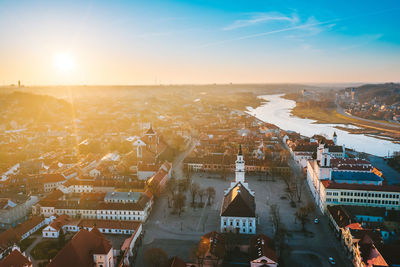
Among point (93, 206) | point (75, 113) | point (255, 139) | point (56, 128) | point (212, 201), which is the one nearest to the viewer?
point (93, 206)

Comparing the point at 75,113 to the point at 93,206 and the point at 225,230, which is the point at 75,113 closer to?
the point at 93,206

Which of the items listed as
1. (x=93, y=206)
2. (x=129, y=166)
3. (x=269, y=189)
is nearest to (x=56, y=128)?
(x=129, y=166)

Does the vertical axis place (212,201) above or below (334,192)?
below

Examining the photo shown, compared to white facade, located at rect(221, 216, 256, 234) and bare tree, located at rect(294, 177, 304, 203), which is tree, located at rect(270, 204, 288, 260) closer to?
white facade, located at rect(221, 216, 256, 234)

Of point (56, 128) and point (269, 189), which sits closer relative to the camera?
point (269, 189)

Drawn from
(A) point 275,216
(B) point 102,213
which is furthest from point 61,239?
(A) point 275,216

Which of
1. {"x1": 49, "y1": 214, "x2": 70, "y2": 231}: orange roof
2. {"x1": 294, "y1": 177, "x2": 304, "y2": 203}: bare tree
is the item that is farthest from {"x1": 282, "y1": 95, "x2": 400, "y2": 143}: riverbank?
{"x1": 49, "y1": 214, "x2": 70, "y2": 231}: orange roof

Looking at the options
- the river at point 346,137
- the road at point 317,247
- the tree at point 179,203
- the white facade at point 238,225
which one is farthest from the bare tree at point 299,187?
the river at point 346,137
